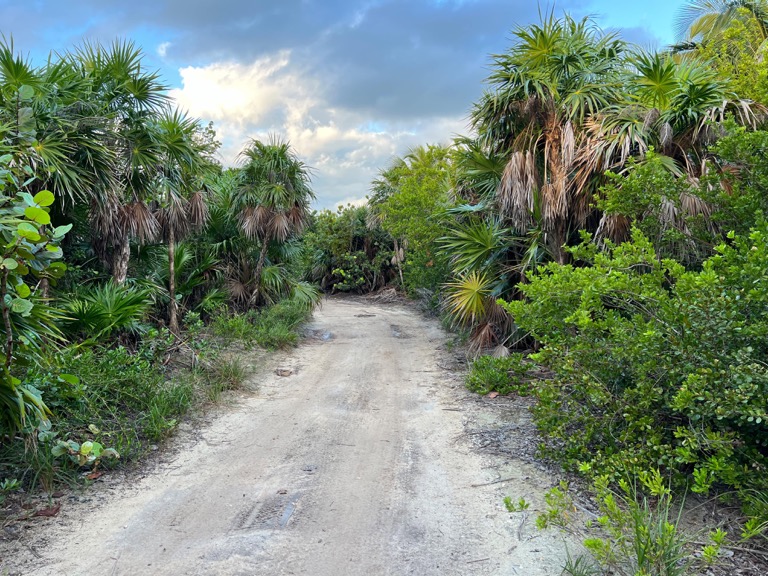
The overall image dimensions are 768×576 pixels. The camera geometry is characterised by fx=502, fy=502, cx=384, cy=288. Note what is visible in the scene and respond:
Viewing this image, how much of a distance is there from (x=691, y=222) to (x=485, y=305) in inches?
157

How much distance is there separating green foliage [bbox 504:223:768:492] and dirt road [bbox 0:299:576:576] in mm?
867

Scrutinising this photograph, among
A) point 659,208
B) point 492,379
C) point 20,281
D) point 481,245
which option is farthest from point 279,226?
point 20,281

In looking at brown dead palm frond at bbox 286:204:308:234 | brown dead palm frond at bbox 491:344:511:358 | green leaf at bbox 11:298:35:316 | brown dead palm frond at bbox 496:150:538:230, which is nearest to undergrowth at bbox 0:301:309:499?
green leaf at bbox 11:298:35:316

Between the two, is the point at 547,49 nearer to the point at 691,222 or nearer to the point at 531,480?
the point at 691,222

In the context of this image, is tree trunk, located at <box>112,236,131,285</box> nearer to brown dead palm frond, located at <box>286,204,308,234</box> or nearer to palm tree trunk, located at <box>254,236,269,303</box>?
palm tree trunk, located at <box>254,236,269,303</box>

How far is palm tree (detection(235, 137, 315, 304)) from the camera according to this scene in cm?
1152

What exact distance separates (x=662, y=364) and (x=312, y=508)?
2893mm

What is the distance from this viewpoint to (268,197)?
37.8 feet

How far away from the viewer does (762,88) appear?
16.4 feet

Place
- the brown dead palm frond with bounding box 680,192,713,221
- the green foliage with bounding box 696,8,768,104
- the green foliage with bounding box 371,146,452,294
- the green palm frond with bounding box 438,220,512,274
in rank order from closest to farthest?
the brown dead palm frond with bounding box 680,192,713,221, the green foliage with bounding box 696,8,768,104, the green palm frond with bounding box 438,220,512,274, the green foliage with bounding box 371,146,452,294

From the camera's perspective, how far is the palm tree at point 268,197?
454 inches

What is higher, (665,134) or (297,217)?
(665,134)

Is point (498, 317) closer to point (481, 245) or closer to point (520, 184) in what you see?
point (481, 245)

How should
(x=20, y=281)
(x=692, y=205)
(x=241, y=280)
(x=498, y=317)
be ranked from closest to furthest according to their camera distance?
(x=20, y=281), (x=692, y=205), (x=498, y=317), (x=241, y=280)
